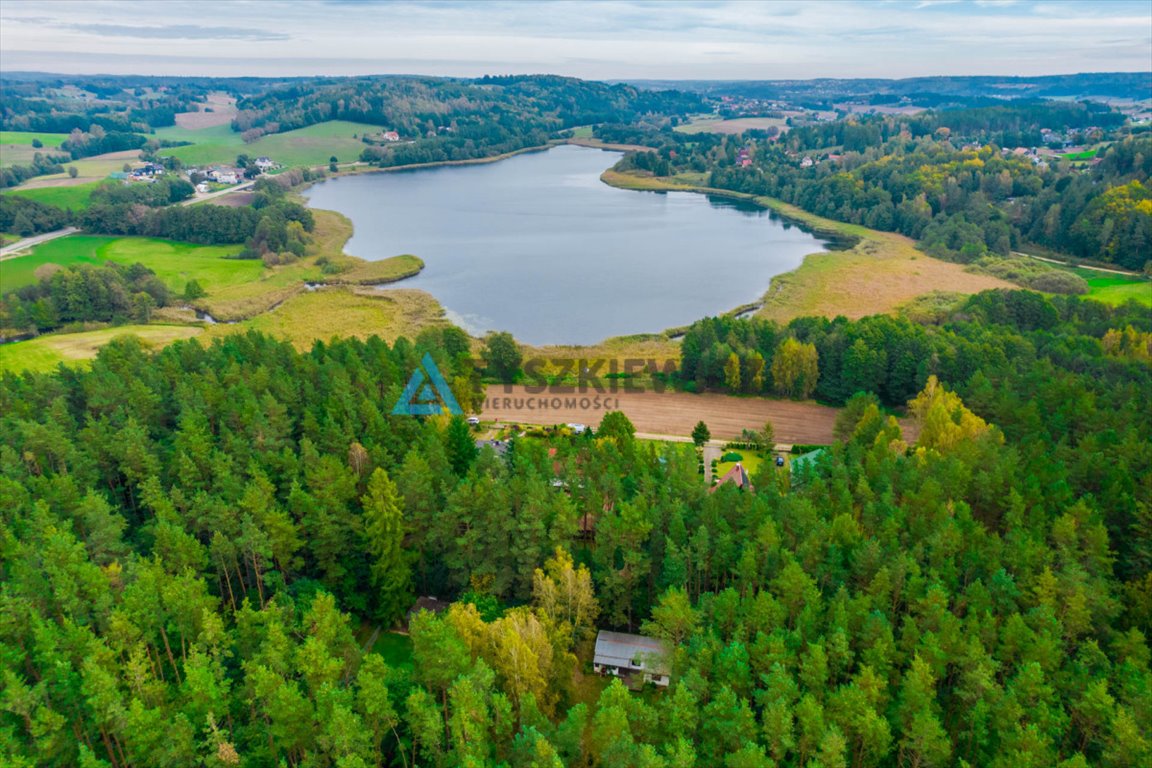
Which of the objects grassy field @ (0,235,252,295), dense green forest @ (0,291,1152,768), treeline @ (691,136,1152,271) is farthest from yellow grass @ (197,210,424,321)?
treeline @ (691,136,1152,271)

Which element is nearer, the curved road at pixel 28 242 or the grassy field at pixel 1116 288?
the grassy field at pixel 1116 288

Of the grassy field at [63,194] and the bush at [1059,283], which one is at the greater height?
the grassy field at [63,194]

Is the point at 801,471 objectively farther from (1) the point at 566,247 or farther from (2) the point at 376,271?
(1) the point at 566,247

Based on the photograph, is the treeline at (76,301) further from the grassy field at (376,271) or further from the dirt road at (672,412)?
the dirt road at (672,412)

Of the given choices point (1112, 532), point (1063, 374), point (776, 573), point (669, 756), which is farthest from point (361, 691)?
point (1063, 374)

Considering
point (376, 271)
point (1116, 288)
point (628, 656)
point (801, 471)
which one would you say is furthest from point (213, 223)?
point (1116, 288)

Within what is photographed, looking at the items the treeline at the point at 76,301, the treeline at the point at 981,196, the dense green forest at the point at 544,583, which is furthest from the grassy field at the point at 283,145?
the dense green forest at the point at 544,583

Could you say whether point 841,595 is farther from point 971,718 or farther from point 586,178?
point 586,178
